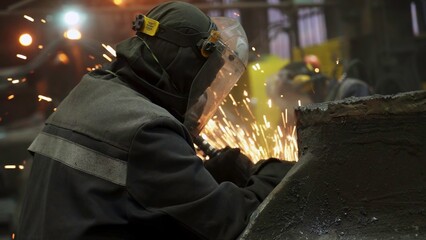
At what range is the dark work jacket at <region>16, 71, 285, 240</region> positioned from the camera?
5.84ft

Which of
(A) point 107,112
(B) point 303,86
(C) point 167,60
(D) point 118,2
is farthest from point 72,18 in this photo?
(A) point 107,112

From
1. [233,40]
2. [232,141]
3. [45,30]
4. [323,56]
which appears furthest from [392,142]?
[323,56]

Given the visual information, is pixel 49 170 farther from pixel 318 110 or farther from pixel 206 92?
pixel 318 110

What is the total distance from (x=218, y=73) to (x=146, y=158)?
0.61 meters

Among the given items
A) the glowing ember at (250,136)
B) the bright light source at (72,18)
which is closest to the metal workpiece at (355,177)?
the glowing ember at (250,136)

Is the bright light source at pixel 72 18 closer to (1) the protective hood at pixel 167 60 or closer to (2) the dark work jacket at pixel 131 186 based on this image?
(1) the protective hood at pixel 167 60

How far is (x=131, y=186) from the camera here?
1.79 meters

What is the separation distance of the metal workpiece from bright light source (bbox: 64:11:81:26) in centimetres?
472

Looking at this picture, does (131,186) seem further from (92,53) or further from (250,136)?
(92,53)

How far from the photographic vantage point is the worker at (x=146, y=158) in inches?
70.2

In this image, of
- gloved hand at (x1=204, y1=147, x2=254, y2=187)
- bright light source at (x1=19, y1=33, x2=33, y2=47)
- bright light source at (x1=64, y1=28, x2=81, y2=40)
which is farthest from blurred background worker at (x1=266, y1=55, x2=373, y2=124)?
gloved hand at (x1=204, y1=147, x2=254, y2=187)

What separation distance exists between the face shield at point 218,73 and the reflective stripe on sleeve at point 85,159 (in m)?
0.42

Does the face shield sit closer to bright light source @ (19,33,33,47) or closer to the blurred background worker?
the blurred background worker

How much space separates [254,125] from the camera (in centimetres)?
395
